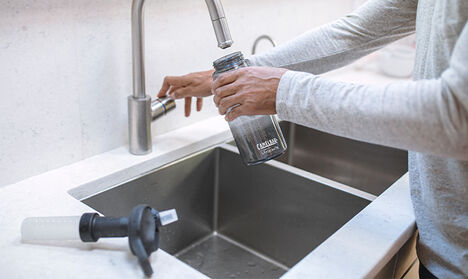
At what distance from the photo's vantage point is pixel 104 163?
→ 3.47 ft

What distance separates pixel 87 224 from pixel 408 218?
0.60m

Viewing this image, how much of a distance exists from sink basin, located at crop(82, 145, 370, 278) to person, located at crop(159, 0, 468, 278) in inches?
8.5

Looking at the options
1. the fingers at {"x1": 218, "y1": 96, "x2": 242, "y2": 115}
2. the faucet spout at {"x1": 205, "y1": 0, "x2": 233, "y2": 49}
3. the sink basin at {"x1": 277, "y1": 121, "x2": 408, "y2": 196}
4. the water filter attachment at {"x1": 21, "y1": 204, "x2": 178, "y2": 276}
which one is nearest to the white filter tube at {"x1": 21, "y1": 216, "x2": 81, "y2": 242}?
the water filter attachment at {"x1": 21, "y1": 204, "x2": 178, "y2": 276}

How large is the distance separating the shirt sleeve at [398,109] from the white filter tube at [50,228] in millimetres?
399

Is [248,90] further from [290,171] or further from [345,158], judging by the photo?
[345,158]

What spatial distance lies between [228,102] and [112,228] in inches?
11.1

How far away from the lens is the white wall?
898mm

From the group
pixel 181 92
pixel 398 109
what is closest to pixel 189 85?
pixel 181 92

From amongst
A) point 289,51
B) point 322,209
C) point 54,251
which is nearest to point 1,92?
point 54,251

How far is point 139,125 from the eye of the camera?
1066 mm

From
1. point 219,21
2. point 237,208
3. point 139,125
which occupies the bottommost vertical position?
point 237,208

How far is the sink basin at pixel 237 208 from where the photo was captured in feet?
3.43

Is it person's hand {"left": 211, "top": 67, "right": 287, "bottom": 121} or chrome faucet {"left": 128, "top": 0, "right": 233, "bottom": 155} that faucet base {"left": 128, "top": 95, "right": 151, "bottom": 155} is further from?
person's hand {"left": 211, "top": 67, "right": 287, "bottom": 121}

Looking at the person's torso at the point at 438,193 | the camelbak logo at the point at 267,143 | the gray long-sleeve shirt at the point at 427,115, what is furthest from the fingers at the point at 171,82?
the person's torso at the point at 438,193
